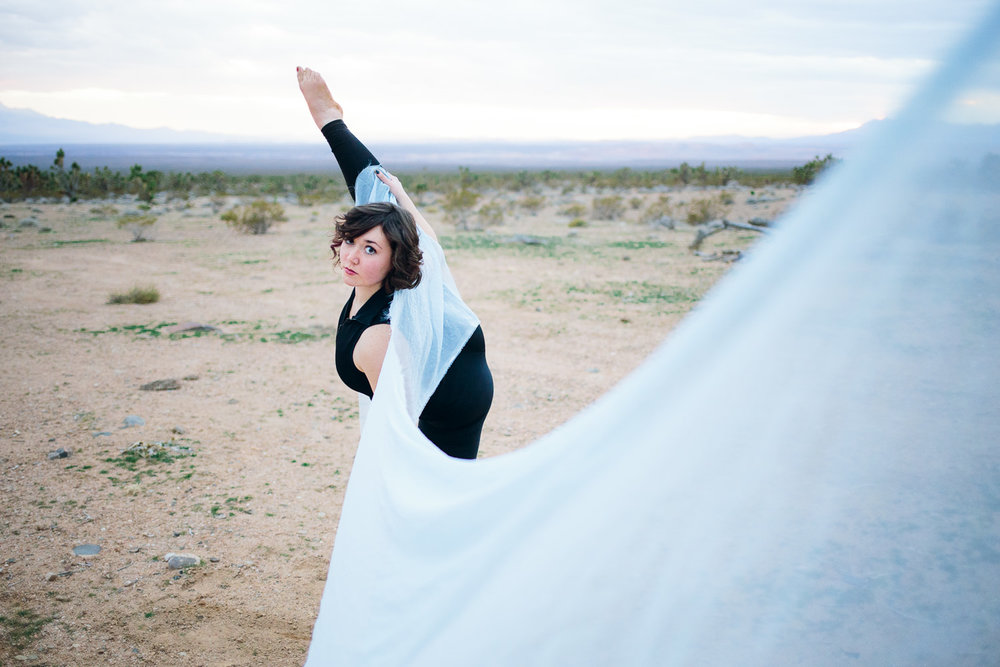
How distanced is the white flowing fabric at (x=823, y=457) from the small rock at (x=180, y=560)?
265cm

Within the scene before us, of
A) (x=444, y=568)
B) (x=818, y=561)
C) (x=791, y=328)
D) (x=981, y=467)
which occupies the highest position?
(x=791, y=328)

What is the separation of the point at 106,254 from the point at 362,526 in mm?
15611

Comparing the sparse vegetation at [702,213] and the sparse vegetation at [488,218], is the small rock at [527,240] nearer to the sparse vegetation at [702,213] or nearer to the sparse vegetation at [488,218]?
the sparse vegetation at [488,218]

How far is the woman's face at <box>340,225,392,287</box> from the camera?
2.26m

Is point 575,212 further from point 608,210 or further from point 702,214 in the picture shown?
point 702,214

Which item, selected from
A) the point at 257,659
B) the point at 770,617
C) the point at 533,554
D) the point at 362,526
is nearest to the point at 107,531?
the point at 257,659

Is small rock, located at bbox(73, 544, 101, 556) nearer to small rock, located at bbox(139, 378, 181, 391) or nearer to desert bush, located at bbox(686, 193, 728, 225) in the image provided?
small rock, located at bbox(139, 378, 181, 391)

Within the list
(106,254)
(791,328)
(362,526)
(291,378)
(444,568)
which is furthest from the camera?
(106,254)

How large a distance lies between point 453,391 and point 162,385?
16.1 ft

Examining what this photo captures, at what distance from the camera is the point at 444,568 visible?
1746 millimetres

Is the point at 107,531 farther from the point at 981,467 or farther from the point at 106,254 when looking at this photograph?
the point at 106,254

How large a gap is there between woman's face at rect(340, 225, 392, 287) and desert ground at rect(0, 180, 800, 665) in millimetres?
1737

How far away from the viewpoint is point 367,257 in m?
2.28

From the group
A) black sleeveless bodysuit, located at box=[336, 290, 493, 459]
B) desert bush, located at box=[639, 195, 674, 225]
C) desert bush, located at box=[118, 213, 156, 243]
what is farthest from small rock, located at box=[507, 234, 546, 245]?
black sleeveless bodysuit, located at box=[336, 290, 493, 459]
